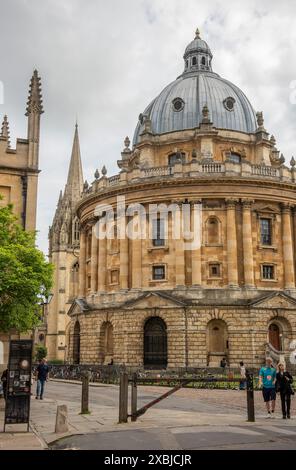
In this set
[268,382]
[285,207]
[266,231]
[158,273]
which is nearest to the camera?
[268,382]

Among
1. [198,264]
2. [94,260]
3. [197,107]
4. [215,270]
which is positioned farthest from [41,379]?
[197,107]

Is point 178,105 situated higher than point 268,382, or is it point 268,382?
point 178,105

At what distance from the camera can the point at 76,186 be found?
11212 cm

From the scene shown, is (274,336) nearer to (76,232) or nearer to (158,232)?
(158,232)

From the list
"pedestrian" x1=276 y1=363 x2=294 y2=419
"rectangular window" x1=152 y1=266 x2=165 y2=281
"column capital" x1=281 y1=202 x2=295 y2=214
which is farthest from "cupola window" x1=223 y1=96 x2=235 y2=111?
"pedestrian" x1=276 y1=363 x2=294 y2=419

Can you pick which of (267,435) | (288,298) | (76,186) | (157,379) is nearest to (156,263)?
(288,298)

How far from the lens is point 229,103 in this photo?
55.1 meters

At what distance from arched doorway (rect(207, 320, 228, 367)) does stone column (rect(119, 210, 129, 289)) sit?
8.39 meters

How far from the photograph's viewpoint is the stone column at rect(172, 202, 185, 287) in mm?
44562

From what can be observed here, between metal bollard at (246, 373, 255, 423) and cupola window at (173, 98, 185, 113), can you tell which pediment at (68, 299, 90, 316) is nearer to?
cupola window at (173, 98, 185, 113)

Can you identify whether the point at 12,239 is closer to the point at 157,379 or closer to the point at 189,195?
the point at 157,379

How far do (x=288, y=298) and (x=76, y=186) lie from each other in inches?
2939

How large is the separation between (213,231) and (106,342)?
13.8 metres

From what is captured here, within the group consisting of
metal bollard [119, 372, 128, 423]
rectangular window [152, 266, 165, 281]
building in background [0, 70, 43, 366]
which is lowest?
metal bollard [119, 372, 128, 423]
